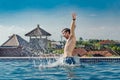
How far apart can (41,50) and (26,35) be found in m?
1.90

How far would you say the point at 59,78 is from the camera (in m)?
5.94

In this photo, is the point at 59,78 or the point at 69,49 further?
the point at 69,49

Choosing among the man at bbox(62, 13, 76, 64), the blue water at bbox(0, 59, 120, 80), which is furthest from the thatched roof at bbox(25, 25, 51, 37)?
the man at bbox(62, 13, 76, 64)

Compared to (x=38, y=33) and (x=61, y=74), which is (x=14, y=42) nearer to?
(x=38, y=33)

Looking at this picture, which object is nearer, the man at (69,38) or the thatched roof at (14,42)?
the man at (69,38)

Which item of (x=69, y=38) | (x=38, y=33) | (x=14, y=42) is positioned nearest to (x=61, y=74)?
(x=69, y=38)

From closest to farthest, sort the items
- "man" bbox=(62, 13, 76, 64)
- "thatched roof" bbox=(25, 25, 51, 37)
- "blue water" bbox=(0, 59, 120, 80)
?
1. "blue water" bbox=(0, 59, 120, 80)
2. "man" bbox=(62, 13, 76, 64)
3. "thatched roof" bbox=(25, 25, 51, 37)

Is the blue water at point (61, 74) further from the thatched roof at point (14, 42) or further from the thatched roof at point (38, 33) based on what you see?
the thatched roof at point (38, 33)

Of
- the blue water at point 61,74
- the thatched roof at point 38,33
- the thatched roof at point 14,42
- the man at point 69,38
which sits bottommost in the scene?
the blue water at point 61,74

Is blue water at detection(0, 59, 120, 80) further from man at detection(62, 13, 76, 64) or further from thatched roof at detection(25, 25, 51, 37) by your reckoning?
thatched roof at detection(25, 25, 51, 37)

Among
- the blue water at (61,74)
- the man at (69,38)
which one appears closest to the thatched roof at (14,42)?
the blue water at (61,74)

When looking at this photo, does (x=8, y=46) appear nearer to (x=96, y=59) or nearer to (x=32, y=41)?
(x=32, y=41)

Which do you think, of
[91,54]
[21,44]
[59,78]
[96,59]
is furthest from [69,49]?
[21,44]

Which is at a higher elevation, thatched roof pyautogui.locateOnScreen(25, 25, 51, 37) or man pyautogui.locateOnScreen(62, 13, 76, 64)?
thatched roof pyautogui.locateOnScreen(25, 25, 51, 37)
